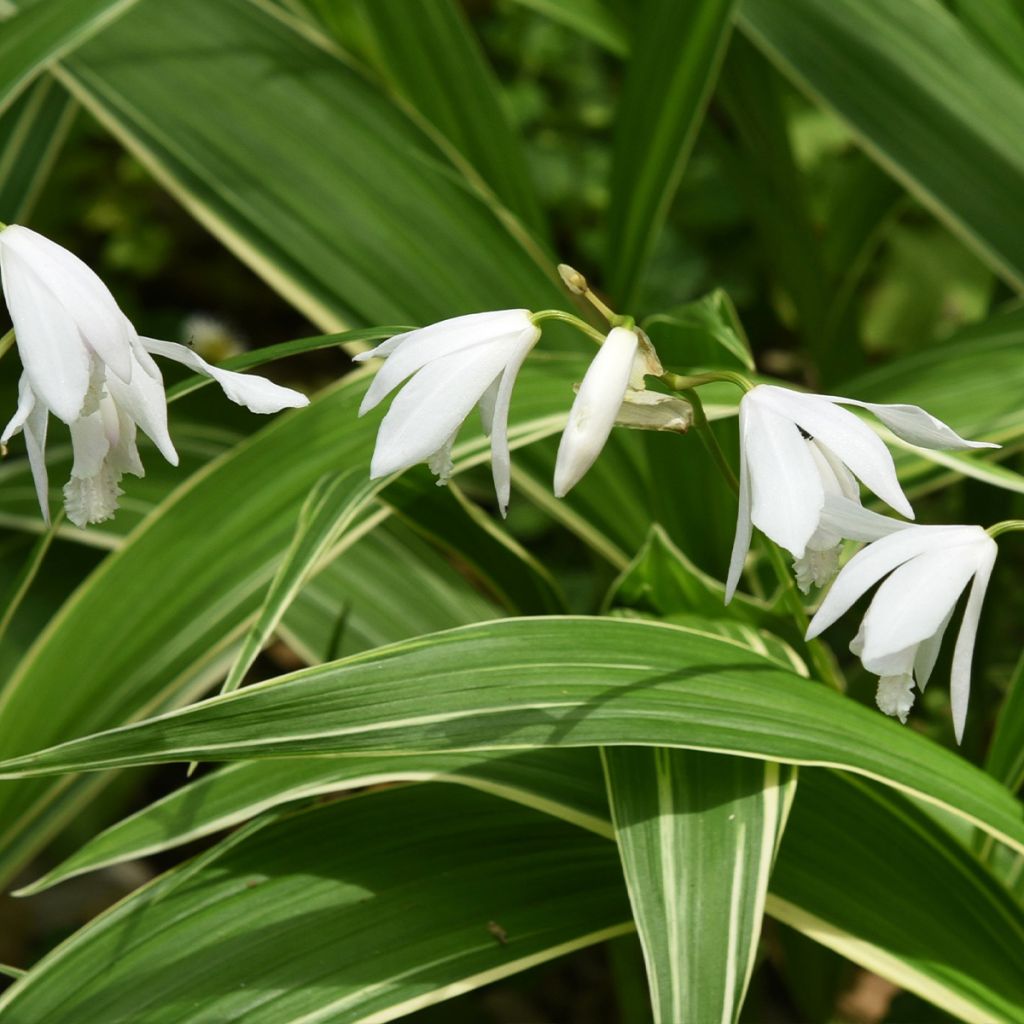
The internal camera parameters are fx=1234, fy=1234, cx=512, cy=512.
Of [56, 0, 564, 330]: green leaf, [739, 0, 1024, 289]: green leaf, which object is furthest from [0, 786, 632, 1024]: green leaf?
[739, 0, 1024, 289]: green leaf

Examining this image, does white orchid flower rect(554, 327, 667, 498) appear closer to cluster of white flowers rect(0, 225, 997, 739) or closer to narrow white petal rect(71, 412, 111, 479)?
cluster of white flowers rect(0, 225, 997, 739)

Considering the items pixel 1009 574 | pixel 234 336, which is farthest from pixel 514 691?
pixel 234 336

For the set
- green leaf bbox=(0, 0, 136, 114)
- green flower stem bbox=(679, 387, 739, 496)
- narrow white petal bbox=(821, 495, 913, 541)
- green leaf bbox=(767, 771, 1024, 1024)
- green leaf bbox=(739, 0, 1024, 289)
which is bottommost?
green leaf bbox=(767, 771, 1024, 1024)

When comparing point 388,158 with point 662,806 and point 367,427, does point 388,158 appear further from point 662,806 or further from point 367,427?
point 662,806

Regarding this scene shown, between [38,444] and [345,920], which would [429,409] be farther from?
[345,920]

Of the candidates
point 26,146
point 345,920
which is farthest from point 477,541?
point 26,146

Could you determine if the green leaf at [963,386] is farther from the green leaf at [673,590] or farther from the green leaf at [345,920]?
the green leaf at [345,920]

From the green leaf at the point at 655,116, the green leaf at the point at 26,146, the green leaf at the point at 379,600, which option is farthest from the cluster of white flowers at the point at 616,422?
the green leaf at the point at 26,146
